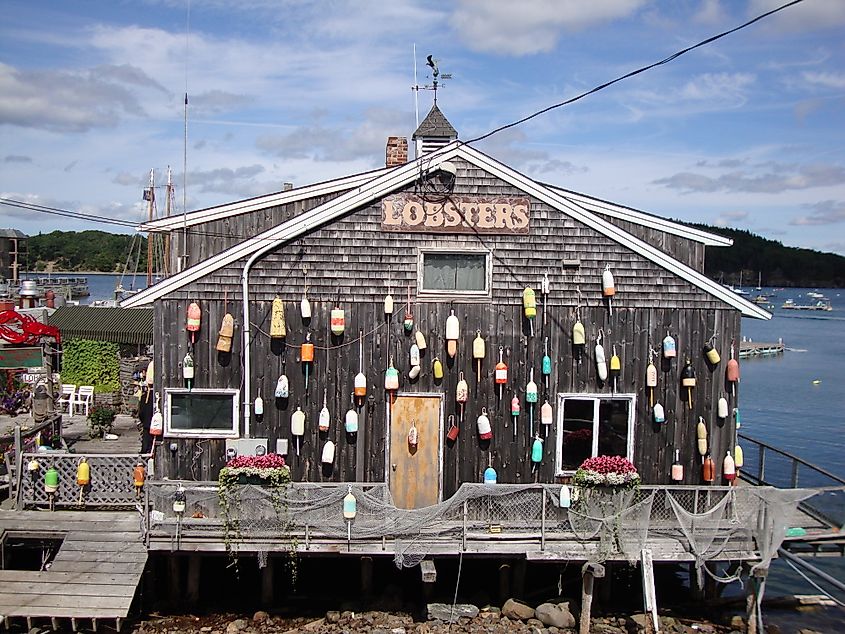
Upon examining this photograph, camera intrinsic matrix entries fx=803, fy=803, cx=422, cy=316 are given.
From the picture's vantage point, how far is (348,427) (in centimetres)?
1484

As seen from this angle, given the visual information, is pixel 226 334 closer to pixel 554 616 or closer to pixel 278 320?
pixel 278 320

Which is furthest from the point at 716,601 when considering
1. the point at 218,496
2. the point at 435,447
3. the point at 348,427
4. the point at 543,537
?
the point at 218,496

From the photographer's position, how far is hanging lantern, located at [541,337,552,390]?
14969 mm

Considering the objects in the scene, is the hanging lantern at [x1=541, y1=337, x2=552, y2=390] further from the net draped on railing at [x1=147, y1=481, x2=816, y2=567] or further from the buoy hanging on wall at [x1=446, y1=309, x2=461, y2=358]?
the net draped on railing at [x1=147, y1=481, x2=816, y2=567]

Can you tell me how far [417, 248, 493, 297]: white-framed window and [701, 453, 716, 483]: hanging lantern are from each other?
17.0ft

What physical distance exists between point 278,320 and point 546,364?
16.4 feet

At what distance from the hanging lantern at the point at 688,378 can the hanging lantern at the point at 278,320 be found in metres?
7.46

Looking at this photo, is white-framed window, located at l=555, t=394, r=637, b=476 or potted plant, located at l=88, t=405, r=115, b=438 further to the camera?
potted plant, located at l=88, t=405, r=115, b=438

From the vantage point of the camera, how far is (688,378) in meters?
14.9

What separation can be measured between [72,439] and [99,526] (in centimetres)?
701

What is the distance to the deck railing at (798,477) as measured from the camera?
1494 cm

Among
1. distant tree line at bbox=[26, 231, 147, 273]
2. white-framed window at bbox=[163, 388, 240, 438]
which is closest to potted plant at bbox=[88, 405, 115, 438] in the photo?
white-framed window at bbox=[163, 388, 240, 438]

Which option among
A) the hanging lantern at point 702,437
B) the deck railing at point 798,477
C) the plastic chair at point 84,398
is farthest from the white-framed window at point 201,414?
the plastic chair at point 84,398

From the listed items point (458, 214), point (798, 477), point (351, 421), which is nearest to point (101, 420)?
point (351, 421)
